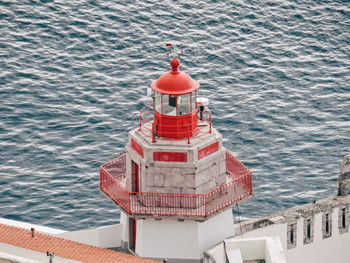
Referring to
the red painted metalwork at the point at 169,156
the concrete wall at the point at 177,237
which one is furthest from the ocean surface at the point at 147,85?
the red painted metalwork at the point at 169,156

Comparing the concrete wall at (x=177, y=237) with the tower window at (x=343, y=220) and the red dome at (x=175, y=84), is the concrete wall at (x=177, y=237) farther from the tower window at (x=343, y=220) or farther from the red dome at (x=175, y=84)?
the tower window at (x=343, y=220)

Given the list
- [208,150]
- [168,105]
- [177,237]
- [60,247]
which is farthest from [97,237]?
[168,105]

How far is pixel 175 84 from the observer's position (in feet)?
158

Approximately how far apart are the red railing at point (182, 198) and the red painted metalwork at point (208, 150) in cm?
166

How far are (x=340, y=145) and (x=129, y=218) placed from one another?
25.2 metres

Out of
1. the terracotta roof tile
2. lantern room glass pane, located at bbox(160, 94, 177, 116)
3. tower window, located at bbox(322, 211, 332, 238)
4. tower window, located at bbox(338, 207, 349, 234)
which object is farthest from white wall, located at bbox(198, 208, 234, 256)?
tower window, located at bbox(338, 207, 349, 234)

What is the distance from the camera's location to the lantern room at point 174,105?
4828cm

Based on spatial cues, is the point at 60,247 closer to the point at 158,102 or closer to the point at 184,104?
the point at 158,102

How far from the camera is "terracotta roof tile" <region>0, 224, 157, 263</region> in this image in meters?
46.7

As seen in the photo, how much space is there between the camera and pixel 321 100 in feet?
261

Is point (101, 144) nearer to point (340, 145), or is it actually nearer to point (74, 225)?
point (74, 225)

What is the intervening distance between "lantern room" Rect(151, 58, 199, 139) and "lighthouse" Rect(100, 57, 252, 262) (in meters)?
0.04

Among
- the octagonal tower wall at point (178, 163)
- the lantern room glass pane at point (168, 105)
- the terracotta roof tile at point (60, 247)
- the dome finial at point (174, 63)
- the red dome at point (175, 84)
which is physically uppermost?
the dome finial at point (174, 63)

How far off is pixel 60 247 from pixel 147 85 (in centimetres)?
3304
